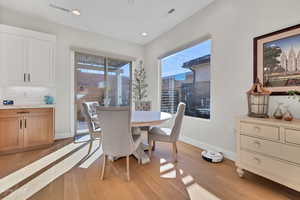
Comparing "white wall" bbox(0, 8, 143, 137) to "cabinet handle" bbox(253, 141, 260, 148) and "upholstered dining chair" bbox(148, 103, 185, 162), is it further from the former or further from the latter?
"cabinet handle" bbox(253, 141, 260, 148)

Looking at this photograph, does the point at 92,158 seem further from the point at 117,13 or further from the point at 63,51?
the point at 117,13

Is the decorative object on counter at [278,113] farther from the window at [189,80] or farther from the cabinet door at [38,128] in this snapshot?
the cabinet door at [38,128]

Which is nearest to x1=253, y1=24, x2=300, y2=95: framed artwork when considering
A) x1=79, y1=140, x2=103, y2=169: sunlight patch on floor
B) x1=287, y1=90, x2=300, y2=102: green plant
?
x1=287, y1=90, x2=300, y2=102: green plant

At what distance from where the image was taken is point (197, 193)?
64.2 inches

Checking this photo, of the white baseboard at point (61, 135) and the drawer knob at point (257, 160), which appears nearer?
the drawer knob at point (257, 160)

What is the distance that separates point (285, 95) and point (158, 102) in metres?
3.07

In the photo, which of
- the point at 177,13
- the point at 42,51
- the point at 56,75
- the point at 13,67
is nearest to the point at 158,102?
the point at 177,13

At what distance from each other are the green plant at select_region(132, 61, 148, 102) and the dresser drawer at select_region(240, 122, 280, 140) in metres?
3.32

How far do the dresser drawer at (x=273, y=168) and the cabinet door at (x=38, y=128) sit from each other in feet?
11.8

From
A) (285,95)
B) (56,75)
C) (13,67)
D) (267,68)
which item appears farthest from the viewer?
(56,75)

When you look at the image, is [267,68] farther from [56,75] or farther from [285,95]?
[56,75]

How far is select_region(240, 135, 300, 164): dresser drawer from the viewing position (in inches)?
57.2

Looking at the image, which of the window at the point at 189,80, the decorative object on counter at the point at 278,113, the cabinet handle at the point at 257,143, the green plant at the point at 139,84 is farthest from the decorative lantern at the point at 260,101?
the green plant at the point at 139,84

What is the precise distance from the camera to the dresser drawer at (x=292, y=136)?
1420 millimetres
